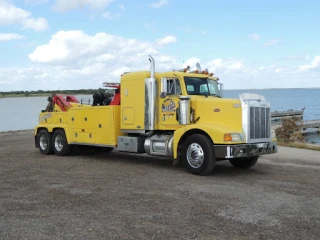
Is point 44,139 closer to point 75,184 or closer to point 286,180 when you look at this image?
point 75,184

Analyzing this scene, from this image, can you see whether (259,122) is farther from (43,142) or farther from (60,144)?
(43,142)

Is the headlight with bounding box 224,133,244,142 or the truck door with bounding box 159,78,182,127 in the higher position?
the truck door with bounding box 159,78,182,127

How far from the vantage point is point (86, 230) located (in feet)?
18.7

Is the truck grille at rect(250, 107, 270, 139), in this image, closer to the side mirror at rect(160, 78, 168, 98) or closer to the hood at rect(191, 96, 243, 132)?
the hood at rect(191, 96, 243, 132)

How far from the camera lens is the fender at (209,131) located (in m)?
9.73

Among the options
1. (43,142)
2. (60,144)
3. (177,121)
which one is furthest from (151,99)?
(43,142)

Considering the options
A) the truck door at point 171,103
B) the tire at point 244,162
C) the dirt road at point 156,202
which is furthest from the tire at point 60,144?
the tire at point 244,162

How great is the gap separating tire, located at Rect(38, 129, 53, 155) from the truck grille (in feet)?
27.6

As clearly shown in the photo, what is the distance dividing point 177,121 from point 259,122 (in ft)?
7.26

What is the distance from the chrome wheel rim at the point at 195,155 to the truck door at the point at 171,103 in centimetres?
103

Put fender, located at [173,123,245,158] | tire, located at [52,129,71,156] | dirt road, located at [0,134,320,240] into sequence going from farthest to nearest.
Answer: tire, located at [52,129,71,156], fender, located at [173,123,245,158], dirt road, located at [0,134,320,240]

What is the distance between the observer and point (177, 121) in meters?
11.0

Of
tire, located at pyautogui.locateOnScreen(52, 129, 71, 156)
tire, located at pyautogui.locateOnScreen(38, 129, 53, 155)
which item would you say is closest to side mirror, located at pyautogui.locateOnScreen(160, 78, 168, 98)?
tire, located at pyautogui.locateOnScreen(52, 129, 71, 156)

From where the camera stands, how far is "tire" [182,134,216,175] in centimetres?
990
